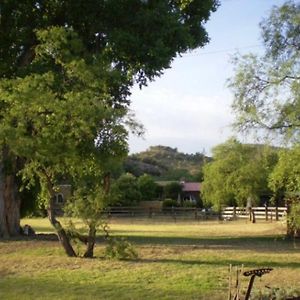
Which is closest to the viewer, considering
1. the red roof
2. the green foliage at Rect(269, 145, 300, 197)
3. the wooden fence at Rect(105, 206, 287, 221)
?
the green foliage at Rect(269, 145, 300, 197)

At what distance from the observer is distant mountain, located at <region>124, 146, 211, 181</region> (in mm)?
92125

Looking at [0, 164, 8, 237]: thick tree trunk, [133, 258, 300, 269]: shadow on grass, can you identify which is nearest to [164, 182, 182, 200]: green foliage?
[0, 164, 8, 237]: thick tree trunk

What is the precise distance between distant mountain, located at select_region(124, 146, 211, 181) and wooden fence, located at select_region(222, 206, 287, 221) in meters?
35.9

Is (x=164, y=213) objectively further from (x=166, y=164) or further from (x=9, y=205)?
(x=166, y=164)

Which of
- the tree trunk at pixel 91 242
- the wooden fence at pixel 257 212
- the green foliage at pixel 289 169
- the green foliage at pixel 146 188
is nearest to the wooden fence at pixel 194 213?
the wooden fence at pixel 257 212

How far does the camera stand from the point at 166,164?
12462 cm

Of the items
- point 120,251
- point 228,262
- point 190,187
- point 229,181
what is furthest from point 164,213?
point 228,262

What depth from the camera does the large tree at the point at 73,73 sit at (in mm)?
14969

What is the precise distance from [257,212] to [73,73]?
106ft

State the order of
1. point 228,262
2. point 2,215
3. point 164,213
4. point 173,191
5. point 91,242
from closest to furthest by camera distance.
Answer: point 228,262
point 91,242
point 2,215
point 164,213
point 173,191

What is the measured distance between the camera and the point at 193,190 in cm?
7556

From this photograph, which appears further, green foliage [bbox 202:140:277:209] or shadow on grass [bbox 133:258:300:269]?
green foliage [bbox 202:140:277:209]

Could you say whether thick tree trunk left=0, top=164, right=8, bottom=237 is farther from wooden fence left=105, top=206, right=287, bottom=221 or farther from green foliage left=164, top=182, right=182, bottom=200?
green foliage left=164, top=182, right=182, bottom=200

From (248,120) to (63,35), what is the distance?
5830mm
